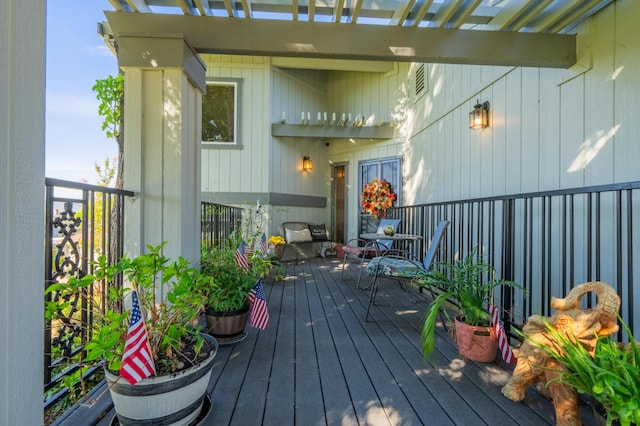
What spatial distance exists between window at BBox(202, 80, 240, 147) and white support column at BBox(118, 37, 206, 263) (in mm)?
3805

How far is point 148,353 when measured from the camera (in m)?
1.11

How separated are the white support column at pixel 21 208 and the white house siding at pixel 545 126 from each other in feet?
9.03

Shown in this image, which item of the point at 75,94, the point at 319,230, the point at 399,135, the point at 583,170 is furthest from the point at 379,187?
the point at 75,94

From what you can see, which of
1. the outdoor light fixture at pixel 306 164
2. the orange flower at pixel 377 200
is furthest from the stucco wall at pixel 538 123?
the outdoor light fixture at pixel 306 164

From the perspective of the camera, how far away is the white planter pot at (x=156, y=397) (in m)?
1.09

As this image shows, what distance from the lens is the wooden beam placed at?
2012 millimetres

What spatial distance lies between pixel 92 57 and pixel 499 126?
5763mm

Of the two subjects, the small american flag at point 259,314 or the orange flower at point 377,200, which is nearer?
the small american flag at point 259,314

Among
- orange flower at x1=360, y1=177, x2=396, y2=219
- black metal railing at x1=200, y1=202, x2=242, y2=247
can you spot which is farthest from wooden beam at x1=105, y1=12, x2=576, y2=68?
orange flower at x1=360, y1=177, x2=396, y2=219

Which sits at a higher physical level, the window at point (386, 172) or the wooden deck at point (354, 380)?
the window at point (386, 172)

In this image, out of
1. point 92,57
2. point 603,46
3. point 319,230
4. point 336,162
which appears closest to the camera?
point 603,46

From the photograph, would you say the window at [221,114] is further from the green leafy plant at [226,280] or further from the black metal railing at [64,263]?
the black metal railing at [64,263]

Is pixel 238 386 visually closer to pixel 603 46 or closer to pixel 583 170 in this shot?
pixel 583 170

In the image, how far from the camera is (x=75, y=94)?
4.82 meters
